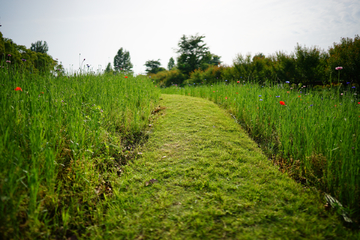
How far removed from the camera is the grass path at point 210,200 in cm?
153

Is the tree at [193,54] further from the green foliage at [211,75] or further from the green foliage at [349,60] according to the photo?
the green foliage at [349,60]

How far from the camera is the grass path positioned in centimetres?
153

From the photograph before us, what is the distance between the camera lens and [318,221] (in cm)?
162

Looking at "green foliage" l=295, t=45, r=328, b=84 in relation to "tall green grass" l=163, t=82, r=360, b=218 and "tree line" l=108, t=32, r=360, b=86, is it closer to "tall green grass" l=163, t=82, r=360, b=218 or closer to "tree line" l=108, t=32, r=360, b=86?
"tree line" l=108, t=32, r=360, b=86

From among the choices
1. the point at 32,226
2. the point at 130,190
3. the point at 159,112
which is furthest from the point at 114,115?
the point at 32,226

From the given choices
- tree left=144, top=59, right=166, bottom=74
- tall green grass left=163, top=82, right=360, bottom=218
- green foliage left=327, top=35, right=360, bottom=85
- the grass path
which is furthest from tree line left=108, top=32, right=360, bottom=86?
tree left=144, top=59, right=166, bottom=74

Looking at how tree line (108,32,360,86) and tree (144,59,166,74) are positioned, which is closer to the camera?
tree line (108,32,360,86)

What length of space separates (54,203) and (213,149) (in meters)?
2.34

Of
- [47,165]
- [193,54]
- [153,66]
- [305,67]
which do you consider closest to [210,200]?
[47,165]

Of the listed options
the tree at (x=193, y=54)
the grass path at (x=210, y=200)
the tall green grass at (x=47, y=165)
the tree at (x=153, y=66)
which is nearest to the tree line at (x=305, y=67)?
the grass path at (x=210, y=200)

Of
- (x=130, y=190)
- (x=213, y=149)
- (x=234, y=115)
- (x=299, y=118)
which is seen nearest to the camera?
(x=130, y=190)

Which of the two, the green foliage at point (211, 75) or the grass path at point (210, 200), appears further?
the green foliage at point (211, 75)

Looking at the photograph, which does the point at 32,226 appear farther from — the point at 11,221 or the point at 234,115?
the point at 234,115

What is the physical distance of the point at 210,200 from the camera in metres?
1.90
